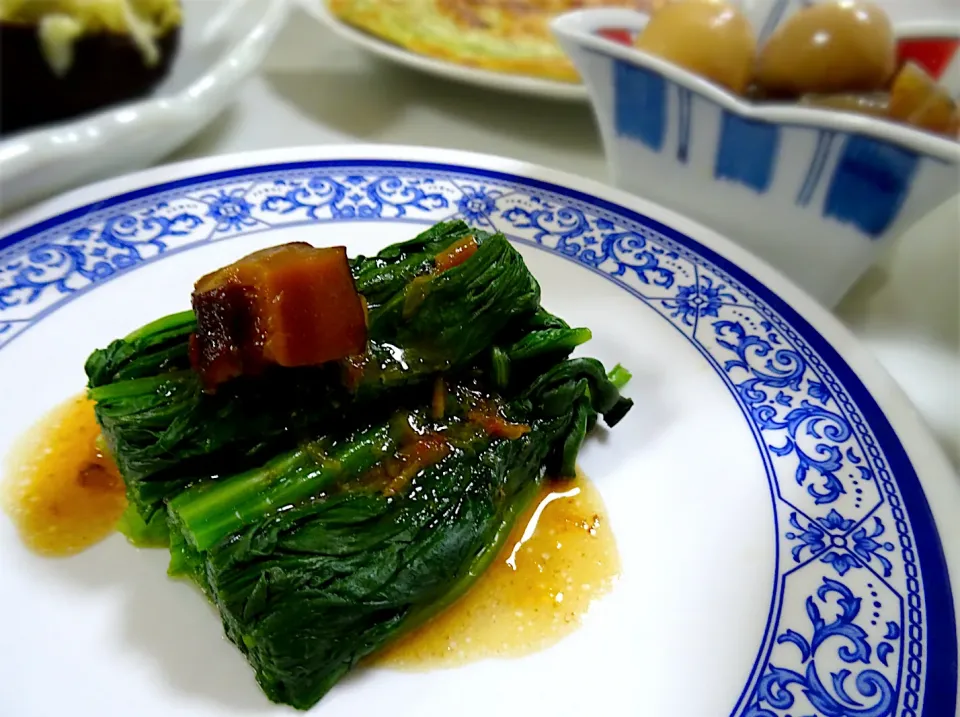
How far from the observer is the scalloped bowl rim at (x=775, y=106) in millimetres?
2207

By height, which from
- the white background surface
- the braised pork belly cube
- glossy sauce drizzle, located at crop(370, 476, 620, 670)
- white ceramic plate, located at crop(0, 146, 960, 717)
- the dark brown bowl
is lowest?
the white background surface

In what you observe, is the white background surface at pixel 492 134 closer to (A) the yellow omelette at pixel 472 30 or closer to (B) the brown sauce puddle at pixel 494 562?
(A) the yellow omelette at pixel 472 30

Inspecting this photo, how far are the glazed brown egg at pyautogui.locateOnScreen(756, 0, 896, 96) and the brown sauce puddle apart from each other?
1666 millimetres

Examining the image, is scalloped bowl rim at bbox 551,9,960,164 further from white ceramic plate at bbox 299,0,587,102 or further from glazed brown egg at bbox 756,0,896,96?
white ceramic plate at bbox 299,0,587,102

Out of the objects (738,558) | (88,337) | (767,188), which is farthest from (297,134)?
(738,558)

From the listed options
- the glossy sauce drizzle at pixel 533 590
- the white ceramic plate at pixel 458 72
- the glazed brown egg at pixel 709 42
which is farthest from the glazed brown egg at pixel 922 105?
the glossy sauce drizzle at pixel 533 590

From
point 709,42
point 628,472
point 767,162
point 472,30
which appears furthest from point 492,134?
point 628,472

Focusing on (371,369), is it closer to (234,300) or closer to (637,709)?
(234,300)

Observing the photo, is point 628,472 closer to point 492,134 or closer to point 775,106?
point 775,106

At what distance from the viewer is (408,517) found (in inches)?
68.5

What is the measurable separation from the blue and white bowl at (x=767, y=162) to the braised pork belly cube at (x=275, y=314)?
4.62ft

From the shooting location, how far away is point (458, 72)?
3.55 meters

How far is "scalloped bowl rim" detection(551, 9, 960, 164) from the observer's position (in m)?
2.21

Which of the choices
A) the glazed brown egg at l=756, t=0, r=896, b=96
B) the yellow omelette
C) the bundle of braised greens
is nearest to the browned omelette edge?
the yellow omelette
